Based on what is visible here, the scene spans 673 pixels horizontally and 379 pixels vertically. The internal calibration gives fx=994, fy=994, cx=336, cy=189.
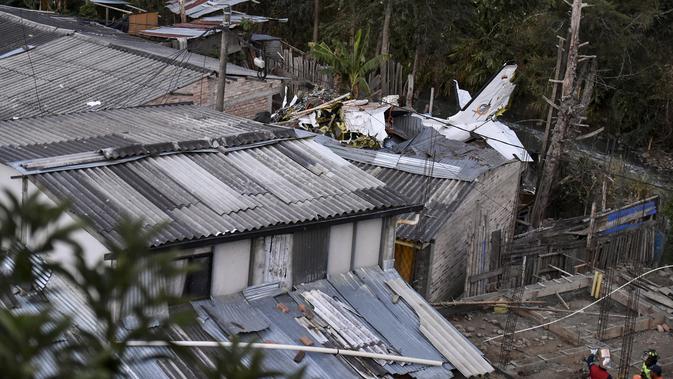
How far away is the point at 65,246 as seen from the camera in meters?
10.7

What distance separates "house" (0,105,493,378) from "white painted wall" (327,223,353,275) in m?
0.02

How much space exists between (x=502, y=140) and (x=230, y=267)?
33.5ft

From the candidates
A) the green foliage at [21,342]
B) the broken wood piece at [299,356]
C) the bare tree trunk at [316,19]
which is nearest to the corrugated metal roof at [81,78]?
the bare tree trunk at [316,19]

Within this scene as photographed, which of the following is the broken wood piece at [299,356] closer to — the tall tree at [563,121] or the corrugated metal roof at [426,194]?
the corrugated metal roof at [426,194]

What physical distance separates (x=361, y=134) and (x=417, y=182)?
8.34ft

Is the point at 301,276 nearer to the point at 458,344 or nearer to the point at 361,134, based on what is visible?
the point at 458,344

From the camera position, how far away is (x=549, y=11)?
25625 millimetres

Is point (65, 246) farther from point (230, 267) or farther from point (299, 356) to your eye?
point (299, 356)

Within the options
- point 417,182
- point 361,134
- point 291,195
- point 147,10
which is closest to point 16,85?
point 361,134

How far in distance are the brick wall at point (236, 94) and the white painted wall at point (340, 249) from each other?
8.03m

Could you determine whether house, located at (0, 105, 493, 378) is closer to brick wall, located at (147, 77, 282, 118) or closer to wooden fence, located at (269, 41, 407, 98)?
brick wall, located at (147, 77, 282, 118)

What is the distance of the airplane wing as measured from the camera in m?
19.8

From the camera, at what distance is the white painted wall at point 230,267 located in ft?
36.8

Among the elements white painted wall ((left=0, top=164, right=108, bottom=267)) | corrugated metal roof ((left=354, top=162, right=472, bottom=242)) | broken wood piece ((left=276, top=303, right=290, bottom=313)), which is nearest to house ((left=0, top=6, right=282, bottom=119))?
corrugated metal roof ((left=354, top=162, right=472, bottom=242))
